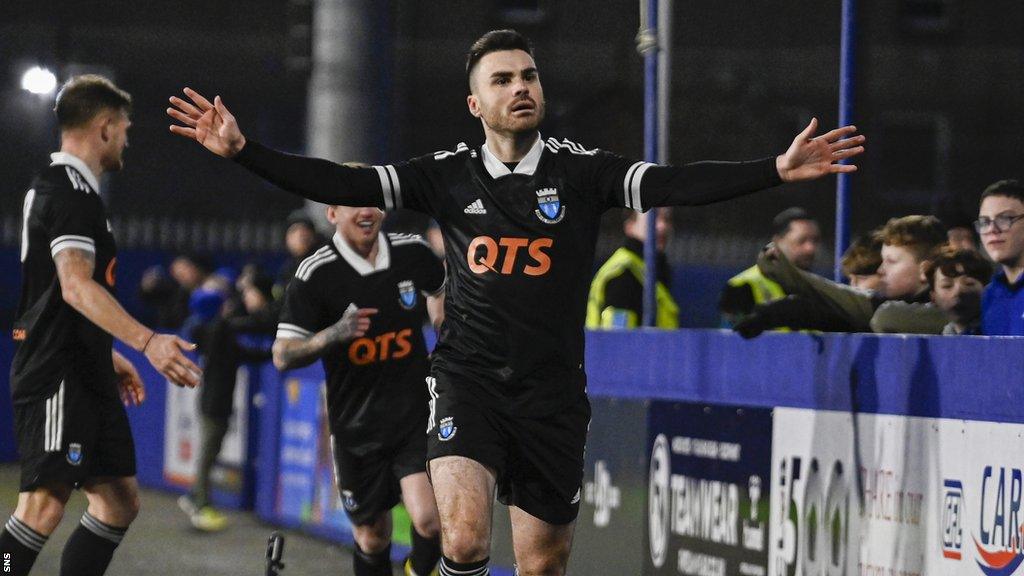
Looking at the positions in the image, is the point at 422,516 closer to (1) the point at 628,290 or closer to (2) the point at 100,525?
(2) the point at 100,525

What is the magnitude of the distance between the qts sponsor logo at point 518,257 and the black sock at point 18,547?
6.91 feet

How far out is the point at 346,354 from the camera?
8.08m

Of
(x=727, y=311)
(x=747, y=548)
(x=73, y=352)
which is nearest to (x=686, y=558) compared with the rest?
(x=747, y=548)

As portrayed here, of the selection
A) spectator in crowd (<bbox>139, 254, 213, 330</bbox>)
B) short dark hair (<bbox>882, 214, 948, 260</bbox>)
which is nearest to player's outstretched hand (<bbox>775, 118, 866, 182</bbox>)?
short dark hair (<bbox>882, 214, 948, 260</bbox>)

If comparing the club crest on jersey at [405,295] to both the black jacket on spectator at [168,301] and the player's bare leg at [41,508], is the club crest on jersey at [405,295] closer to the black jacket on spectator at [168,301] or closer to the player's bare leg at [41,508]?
the player's bare leg at [41,508]

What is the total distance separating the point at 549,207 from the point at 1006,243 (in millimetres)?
1816

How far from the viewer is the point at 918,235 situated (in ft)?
24.7

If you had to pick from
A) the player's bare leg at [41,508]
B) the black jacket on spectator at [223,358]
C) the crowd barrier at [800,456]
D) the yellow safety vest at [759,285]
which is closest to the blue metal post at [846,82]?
the crowd barrier at [800,456]

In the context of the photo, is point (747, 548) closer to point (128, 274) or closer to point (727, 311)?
point (727, 311)

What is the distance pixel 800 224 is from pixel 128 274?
15346 mm

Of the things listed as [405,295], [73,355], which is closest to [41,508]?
[73,355]

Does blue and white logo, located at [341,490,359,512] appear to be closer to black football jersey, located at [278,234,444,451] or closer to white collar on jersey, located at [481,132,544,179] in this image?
black football jersey, located at [278,234,444,451]

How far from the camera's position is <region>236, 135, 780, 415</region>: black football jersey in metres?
6.17

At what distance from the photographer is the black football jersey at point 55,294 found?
695 centimetres
